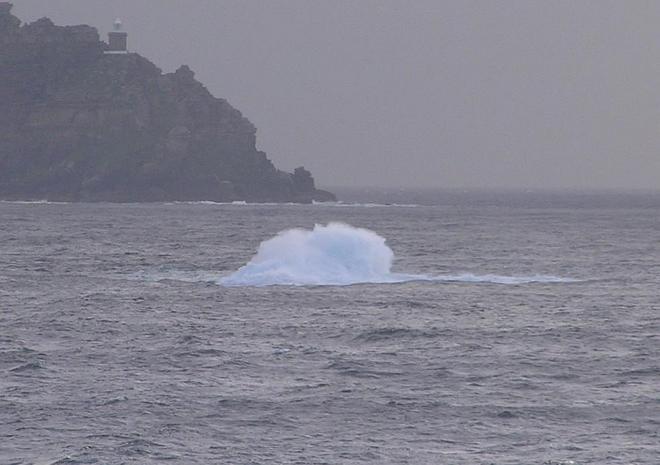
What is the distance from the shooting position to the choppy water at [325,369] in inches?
1110

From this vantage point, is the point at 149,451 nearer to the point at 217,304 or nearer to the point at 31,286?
the point at 217,304

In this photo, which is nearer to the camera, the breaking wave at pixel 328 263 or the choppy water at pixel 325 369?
the choppy water at pixel 325 369

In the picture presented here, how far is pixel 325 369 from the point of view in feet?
121

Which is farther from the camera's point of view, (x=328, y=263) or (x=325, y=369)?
(x=328, y=263)

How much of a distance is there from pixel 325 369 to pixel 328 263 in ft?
94.8

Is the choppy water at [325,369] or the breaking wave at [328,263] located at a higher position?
the breaking wave at [328,263]

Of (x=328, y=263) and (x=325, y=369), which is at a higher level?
(x=328, y=263)

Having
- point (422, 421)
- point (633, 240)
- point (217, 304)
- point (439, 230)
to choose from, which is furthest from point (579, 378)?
point (439, 230)

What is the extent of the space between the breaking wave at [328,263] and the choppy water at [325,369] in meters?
2.11

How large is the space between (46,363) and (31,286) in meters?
24.6

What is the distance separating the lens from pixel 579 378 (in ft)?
117

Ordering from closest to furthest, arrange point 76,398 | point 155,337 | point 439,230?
point 76,398, point 155,337, point 439,230

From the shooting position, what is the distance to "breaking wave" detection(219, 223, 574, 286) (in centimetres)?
6316

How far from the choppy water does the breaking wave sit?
2.11 metres
